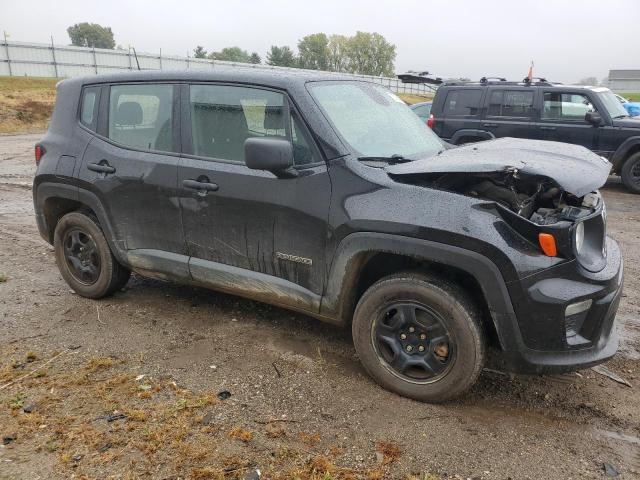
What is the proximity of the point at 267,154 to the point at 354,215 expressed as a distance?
627 millimetres

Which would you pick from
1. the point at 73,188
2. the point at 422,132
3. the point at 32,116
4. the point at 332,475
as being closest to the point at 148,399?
the point at 332,475

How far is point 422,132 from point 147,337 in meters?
2.63

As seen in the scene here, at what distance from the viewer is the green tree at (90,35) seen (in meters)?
114

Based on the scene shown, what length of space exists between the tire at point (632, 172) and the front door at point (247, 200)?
8850 millimetres

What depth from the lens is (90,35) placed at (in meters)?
115

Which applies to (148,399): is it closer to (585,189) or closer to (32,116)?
(585,189)

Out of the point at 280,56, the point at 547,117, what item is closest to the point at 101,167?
the point at 547,117

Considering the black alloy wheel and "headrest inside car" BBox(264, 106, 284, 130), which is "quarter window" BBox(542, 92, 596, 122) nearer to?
"headrest inside car" BBox(264, 106, 284, 130)

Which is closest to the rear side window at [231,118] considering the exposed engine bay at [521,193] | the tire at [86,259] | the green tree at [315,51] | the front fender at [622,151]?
the exposed engine bay at [521,193]

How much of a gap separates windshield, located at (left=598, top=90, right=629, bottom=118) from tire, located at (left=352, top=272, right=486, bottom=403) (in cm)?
884

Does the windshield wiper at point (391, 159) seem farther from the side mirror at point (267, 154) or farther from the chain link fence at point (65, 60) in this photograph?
the chain link fence at point (65, 60)

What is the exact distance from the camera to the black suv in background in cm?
988

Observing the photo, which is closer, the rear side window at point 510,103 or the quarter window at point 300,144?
the quarter window at point 300,144

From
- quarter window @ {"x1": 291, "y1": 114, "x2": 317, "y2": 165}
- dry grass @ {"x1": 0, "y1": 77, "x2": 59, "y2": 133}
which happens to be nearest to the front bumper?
quarter window @ {"x1": 291, "y1": 114, "x2": 317, "y2": 165}
